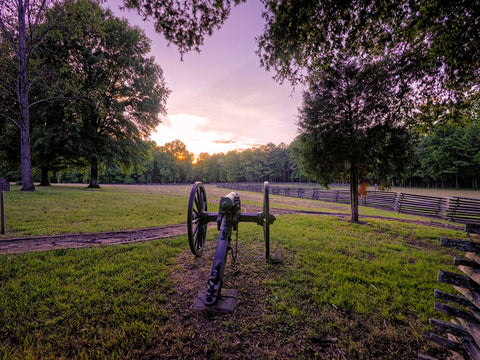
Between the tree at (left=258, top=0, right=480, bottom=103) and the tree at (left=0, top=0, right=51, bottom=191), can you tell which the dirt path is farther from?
the tree at (left=0, top=0, right=51, bottom=191)

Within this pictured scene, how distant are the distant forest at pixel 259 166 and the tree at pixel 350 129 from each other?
824 inches

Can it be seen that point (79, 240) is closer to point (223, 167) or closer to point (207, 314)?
point (207, 314)

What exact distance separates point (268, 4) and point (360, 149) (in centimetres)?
650

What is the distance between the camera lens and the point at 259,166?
81562 mm

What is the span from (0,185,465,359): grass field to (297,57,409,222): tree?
14.8 feet

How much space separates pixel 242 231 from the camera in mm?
7023

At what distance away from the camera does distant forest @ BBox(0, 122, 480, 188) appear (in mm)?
44938

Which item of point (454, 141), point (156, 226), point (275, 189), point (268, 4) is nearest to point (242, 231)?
point (156, 226)

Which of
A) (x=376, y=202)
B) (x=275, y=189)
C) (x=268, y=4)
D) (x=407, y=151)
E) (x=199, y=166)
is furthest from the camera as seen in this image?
(x=199, y=166)

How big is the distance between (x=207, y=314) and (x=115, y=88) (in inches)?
1019

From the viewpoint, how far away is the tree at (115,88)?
60.5ft

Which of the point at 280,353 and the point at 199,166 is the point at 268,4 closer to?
the point at 280,353

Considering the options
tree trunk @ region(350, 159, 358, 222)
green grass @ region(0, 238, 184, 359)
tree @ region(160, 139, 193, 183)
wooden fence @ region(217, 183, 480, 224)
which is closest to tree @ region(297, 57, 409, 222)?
tree trunk @ region(350, 159, 358, 222)

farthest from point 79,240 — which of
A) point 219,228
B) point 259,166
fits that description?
point 259,166
